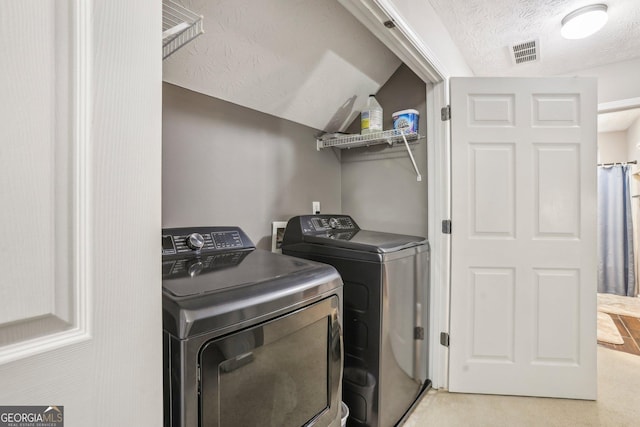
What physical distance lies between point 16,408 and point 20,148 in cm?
32

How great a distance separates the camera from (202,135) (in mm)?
1515

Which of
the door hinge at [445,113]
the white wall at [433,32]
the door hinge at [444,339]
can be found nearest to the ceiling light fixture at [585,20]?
the white wall at [433,32]

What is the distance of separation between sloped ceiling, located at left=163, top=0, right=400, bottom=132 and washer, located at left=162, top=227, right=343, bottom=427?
32.7 inches

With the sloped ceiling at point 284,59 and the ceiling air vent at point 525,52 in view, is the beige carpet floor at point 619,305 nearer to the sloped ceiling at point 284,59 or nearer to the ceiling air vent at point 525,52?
the ceiling air vent at point 525,52

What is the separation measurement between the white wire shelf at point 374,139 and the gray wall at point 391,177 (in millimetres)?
63

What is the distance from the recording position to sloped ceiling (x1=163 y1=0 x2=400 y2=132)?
1.35 metres

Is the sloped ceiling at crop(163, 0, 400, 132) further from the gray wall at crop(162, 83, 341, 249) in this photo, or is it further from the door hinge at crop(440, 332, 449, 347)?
the door hinge at crop(440, 332, 449, 347)

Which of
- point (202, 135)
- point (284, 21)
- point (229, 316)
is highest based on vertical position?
point (284, 21)

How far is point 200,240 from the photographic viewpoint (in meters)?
1.27

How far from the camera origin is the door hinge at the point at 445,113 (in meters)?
1.94


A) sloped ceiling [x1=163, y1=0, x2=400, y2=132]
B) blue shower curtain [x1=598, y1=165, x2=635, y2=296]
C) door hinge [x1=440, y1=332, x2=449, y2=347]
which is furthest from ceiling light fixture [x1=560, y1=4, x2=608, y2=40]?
blue shower curtain [x1=598, y1=165, x2=635, y2=296]

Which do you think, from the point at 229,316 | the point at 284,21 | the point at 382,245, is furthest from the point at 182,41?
the point at 382,245

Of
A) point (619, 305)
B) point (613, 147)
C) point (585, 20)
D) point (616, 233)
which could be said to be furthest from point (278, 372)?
point (613, 147)

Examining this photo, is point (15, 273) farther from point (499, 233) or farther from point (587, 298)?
point (587, 298)
